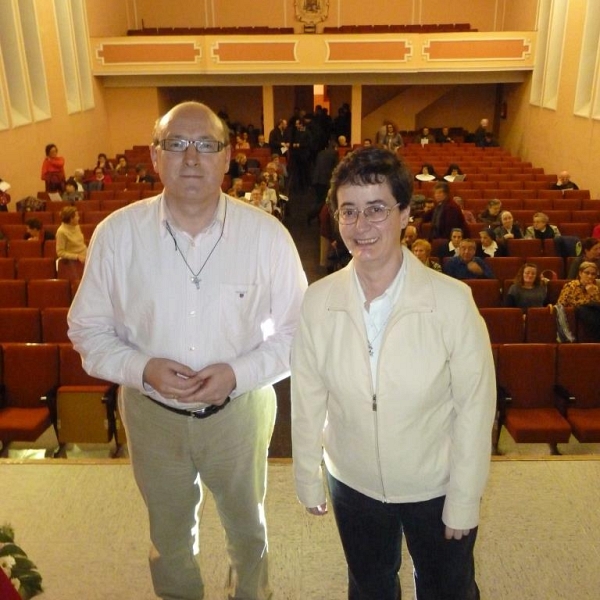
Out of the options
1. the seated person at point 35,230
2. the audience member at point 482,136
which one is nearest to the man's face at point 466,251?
the seated person at point 35,230

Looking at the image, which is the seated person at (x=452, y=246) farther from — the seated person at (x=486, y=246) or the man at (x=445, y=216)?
the man at (x=445, y=216)

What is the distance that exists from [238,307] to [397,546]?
0.88m

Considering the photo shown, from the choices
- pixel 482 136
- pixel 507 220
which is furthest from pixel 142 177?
pixel 482 136

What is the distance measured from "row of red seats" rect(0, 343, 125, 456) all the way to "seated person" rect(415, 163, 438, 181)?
308 inches

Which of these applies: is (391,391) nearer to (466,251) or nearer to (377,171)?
(377,171)

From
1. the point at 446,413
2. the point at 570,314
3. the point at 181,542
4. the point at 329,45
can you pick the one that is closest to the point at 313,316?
the point at 446,413

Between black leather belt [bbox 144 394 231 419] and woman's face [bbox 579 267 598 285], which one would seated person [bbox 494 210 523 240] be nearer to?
woman's face [bbox 579 267 598 285]

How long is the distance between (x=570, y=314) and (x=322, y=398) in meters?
3.69

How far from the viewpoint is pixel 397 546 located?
1.90 meters

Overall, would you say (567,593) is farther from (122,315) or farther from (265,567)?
(122,315)

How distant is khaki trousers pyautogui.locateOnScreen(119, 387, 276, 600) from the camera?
1.91 meters

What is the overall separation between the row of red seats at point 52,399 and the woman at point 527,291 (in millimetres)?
3333

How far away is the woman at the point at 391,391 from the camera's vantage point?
5.26 ft

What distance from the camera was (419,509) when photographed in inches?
69.7
